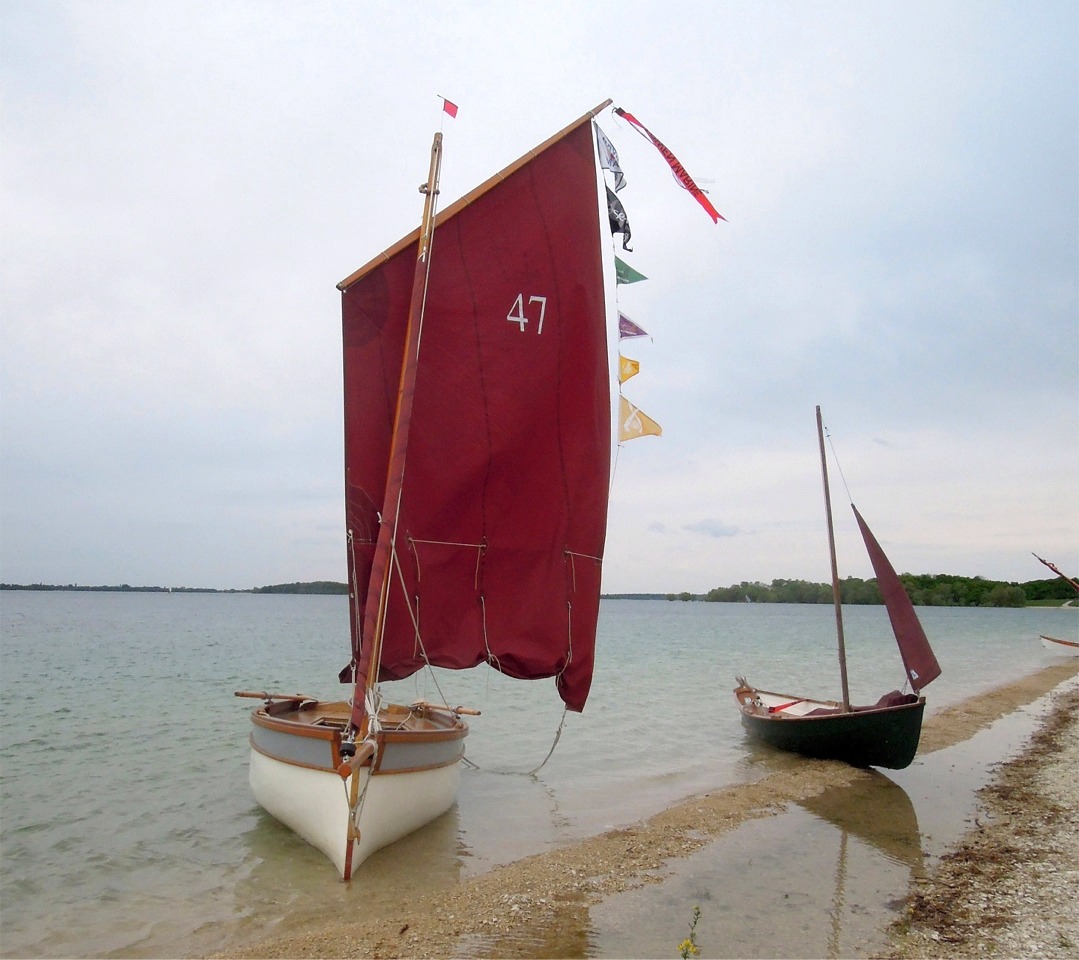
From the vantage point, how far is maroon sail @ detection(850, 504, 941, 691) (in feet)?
37.9

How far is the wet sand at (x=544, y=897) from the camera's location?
5844mm

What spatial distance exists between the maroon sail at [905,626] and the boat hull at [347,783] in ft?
23.8

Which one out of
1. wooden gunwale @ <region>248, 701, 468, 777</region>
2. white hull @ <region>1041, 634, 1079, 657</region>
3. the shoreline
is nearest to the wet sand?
the shoreline

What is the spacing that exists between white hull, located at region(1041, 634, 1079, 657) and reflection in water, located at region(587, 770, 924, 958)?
3856cm

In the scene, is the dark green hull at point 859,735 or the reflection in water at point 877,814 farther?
the dark green hull at point 859,735

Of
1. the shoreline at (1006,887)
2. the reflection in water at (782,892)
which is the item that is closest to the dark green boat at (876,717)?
the shoreline at (1006,887)

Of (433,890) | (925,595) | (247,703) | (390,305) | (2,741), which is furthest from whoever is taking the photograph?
(925,595)

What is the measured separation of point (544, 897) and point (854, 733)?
6.94m

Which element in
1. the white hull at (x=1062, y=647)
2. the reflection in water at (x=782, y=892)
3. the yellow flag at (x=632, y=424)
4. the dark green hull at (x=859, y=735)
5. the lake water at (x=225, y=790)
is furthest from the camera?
the white hull at (x=1062, y=647)

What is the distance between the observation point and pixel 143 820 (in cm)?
978

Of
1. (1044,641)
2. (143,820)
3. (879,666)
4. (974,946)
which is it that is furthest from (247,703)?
(1044,641)

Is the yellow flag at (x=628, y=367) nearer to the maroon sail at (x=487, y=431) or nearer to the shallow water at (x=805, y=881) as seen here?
the maroon sail at (x=487, y=431)

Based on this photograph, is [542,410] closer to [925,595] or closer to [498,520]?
[498,520]

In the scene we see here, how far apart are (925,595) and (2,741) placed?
146896 mm
